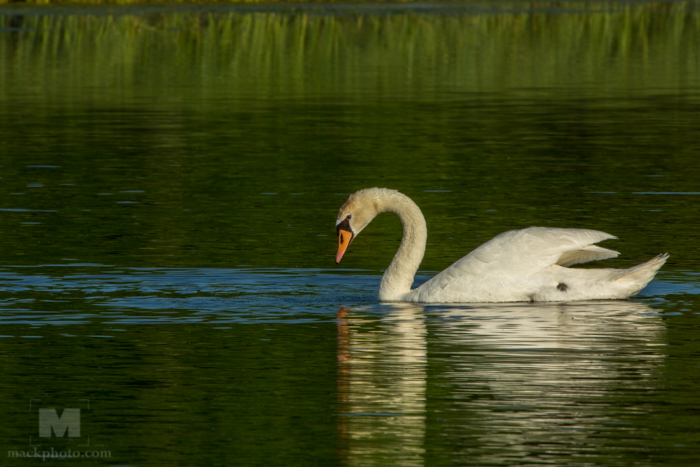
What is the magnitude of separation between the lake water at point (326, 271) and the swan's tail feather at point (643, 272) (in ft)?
0.81

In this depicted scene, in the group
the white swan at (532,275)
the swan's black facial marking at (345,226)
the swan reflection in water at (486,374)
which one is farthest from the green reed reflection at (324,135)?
the swan reflection in water at (486,374)

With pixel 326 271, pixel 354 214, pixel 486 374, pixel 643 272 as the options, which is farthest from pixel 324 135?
pixel 486 374

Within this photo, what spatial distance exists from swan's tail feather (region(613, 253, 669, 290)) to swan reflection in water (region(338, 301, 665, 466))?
240 millimetres

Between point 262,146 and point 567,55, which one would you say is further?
point 567,55

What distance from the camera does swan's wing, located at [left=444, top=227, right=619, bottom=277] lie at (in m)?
13.5

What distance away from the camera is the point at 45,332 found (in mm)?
12516

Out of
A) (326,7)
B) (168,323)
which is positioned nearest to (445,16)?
(326,7)

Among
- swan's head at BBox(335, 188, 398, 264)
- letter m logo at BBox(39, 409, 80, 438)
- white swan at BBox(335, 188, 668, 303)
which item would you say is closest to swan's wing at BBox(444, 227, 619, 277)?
white swan at BBox(335, 188, 668, 303)

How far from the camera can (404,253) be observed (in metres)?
14.3

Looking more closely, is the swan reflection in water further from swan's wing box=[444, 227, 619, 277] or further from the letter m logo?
the letter m logo

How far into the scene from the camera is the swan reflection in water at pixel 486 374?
9.08 meters

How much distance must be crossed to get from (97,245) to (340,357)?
641 cm

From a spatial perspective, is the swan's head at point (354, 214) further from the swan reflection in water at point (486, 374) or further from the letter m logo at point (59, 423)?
the letter m logo at point (59, 423)

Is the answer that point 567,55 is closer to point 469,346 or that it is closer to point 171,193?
point 171,193
